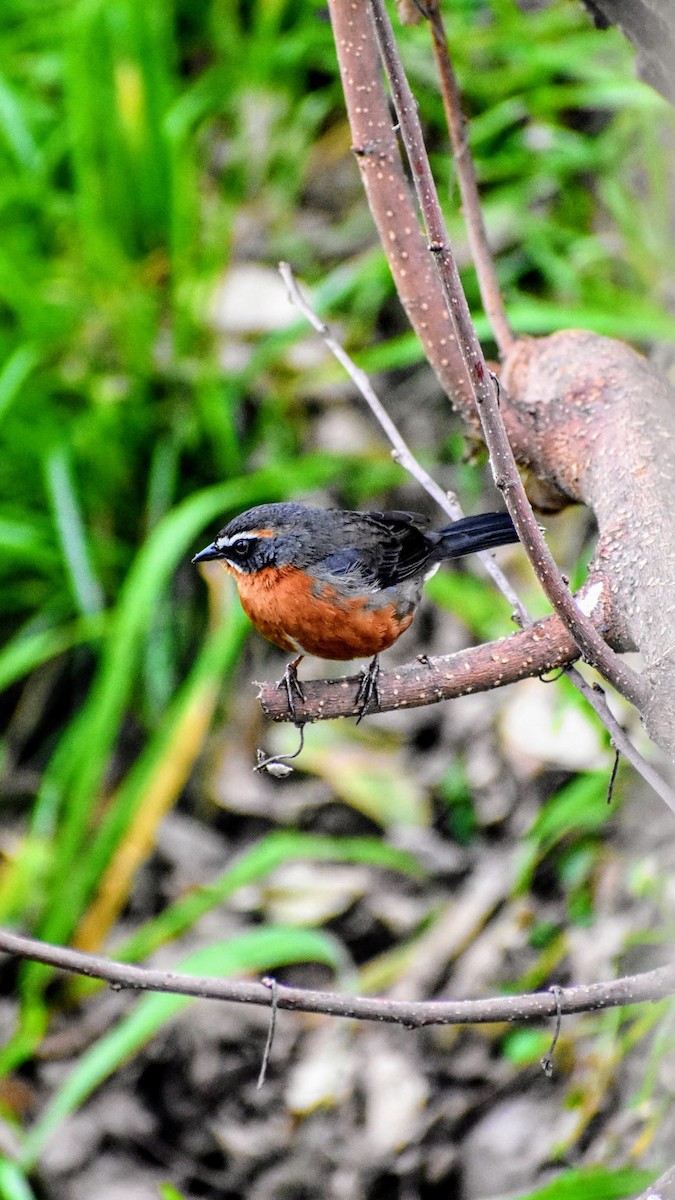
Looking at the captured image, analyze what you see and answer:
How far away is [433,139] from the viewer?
5.83 m

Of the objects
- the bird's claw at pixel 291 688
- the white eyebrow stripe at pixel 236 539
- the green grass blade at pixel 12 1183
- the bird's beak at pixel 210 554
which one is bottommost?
the green grass blade at pixel 12 1183

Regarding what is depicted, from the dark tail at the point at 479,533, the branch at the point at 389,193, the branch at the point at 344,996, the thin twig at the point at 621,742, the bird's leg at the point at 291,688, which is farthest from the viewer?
the dark tail at the point at 479,533

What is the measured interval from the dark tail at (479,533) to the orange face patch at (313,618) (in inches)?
11.3

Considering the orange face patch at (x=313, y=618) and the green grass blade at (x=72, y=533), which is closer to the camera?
the orange face patch at (x=313, y=618)

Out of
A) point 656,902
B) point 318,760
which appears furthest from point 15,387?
point 656,902

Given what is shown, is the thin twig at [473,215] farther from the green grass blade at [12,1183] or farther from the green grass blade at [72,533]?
the green grass blade at [12,1183]

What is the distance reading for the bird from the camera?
3.01m

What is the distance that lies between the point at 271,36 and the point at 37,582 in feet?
9.55

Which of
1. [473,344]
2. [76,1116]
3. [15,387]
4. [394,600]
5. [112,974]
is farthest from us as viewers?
[15,387]

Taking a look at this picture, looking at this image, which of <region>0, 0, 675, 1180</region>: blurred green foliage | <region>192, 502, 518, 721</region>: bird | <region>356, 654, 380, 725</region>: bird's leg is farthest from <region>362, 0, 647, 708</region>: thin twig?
<region>0, 0, 675, 1180</region>: blurred green foliage

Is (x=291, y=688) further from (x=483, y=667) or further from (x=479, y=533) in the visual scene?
(x=479, y=533)

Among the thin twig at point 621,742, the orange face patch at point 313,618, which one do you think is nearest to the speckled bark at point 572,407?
the thin twig at point 621,742

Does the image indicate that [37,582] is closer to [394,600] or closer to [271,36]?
[394,600]

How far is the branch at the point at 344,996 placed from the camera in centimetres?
189
